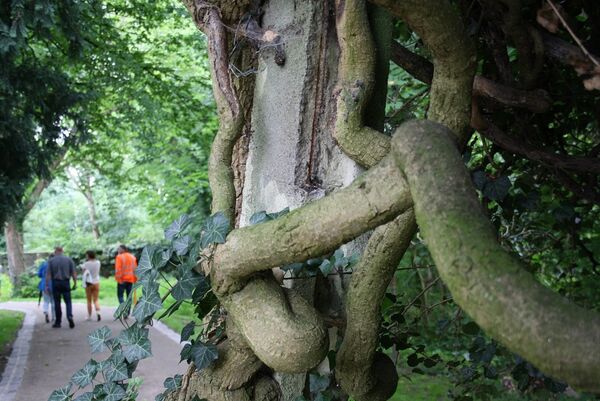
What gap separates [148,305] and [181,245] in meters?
0.26

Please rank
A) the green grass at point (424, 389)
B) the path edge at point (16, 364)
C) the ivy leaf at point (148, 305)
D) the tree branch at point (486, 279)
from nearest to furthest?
the tree branch at point (486, 279) < the ivy leaf at point (148, 305) < the green grass at point (424, 389) < the path edge at point (16, 364)

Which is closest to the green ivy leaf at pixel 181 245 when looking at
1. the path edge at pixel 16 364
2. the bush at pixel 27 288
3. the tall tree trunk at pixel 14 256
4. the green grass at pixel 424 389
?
the green grass at pixel 424 389

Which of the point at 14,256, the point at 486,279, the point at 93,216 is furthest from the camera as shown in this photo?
the point at 93,216

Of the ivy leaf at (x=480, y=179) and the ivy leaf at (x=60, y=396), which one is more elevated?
the ivy leaf at (x=480, y=179)

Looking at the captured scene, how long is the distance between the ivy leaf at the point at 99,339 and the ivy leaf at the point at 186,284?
58 cm

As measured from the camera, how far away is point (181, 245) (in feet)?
8.43

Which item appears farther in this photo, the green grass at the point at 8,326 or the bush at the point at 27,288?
the bush at the point at 27,288

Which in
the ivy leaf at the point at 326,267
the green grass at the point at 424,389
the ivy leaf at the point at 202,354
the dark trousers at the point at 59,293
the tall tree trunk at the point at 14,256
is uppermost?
the ivy leaf at the point at 326,267

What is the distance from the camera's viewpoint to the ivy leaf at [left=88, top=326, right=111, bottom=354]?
112 inches

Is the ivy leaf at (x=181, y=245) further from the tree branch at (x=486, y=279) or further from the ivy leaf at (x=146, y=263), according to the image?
the tree branch at (x=486, y=279)

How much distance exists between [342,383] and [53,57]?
10.3m

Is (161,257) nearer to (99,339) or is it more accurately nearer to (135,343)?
(135,343)

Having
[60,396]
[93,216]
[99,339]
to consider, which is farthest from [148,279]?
[93,216]

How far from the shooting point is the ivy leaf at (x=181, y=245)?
8.38ft
